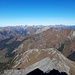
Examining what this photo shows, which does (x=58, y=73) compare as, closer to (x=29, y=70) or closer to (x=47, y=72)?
(x=47, y=72)

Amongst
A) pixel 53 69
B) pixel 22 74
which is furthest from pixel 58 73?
pixel 22 74

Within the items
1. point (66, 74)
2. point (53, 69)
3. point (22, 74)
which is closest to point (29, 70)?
point (22, 74)

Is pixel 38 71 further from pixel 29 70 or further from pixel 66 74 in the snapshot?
pixel 66 74

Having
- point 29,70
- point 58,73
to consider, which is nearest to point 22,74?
point 29,70

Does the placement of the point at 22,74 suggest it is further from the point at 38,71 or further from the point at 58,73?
the point at 58,73

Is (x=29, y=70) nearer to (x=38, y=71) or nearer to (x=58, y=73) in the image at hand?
(x=38, y=71)
